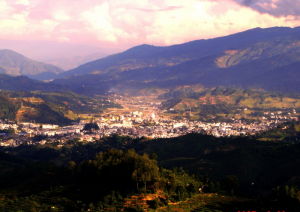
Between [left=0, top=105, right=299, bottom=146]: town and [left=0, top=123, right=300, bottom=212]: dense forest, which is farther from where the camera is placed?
[left=0, top=105, right=299, bottom=146]: town

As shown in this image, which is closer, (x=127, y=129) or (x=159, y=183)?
(x=159, y=183)

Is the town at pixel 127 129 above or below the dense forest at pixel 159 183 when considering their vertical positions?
above

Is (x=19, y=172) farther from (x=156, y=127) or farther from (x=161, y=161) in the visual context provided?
(x=156, y=127)

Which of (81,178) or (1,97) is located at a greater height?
(1,97)

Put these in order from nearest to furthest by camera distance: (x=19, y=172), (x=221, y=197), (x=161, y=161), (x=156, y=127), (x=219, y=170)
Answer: (x=221, y=197), (x=19, y=172), (x=219, y=170), (x=161, y=161), (x=156, y=127)

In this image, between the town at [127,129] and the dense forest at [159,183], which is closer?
the dense forest at [159,183]

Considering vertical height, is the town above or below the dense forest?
above

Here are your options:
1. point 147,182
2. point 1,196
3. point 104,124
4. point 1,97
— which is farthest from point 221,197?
point 1,97

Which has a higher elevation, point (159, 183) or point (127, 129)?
point (127, 129)
